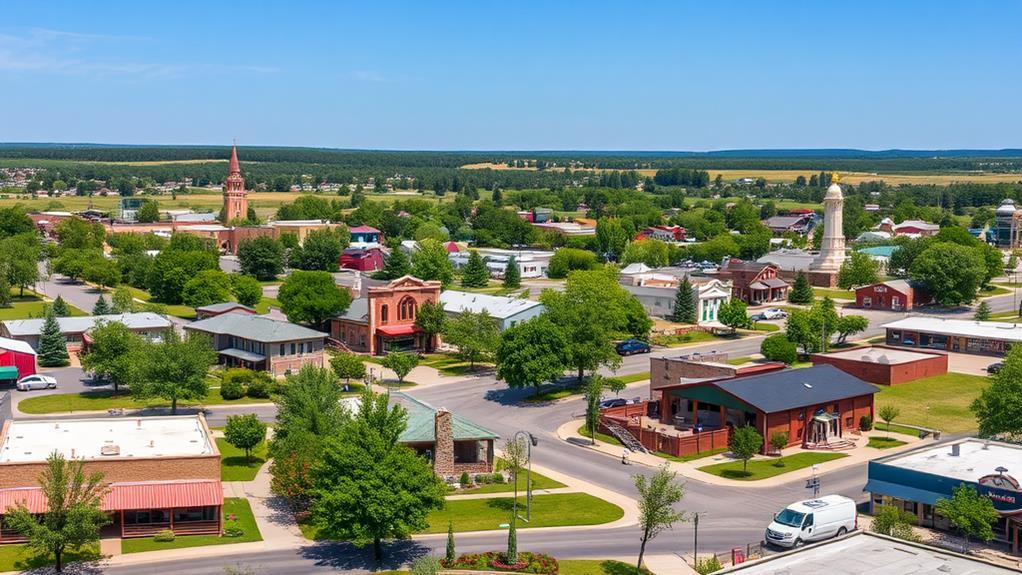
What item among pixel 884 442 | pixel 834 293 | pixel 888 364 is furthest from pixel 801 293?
pixel 884 442

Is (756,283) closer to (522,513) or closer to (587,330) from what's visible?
(587,330)

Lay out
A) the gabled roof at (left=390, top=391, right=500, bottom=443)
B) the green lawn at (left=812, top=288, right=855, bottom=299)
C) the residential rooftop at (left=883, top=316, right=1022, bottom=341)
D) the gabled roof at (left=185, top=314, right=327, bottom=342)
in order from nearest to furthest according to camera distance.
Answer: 1. the gabled roof at (left=390, top=391, right=500, bottom=443)
2. the gabled roof at (left=185, top=314, right=327, bottom=342)
3. the residential rooftop at (left=883, top=316, right=1022, bottom=341)
4. the green lawn at (left=812, top=288, right=855, bottom=299)

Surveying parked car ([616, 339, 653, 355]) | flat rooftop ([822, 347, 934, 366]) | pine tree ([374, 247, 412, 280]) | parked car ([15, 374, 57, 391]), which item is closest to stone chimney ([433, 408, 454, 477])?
parked car ([15, 374, 57, 391])

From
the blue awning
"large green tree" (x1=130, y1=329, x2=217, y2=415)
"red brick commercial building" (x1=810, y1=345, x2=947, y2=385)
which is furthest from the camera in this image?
"red brick commercial building" (x1=810, y1=345, x2=947, y2=385)

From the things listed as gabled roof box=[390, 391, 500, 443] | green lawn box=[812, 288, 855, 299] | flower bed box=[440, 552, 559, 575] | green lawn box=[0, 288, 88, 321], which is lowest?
green lawn box=[812, 288, 855, 299]

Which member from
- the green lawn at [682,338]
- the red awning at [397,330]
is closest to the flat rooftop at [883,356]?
the green lawn at [682,338]

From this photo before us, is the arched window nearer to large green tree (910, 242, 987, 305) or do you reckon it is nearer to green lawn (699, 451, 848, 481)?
green lawn (699, 451, 848, 481)

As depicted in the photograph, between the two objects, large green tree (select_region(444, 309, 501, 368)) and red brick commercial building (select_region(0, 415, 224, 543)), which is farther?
large green tree (select_region(444, 309, 501, 368))

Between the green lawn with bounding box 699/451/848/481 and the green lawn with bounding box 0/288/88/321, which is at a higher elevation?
the green lawn with bounding box 699/451/848/481

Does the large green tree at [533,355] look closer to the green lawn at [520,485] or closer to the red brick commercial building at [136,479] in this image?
the green lawn at [520,485]
